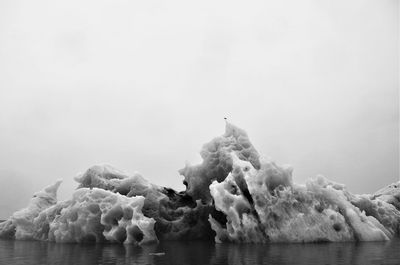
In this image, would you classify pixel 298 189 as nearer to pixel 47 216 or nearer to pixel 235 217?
pixel 235 217

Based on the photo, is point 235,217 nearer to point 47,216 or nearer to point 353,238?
point 353,238

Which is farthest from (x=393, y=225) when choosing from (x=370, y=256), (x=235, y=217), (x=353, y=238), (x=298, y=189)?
(x=370, y=256)

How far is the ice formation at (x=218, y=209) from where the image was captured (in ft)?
87.9

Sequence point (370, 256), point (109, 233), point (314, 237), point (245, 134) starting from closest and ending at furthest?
point (370, 256), point (314, 237), point (109, 233), point (245, 134)

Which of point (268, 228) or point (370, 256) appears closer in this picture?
point (370, 256)

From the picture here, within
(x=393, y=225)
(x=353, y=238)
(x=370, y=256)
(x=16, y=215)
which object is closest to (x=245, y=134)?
(x=353, y=238)

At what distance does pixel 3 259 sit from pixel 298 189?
19.3m

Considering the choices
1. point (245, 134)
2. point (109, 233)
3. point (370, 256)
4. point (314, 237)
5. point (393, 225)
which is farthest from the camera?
point (245, 134)

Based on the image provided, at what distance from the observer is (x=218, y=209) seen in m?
27.3

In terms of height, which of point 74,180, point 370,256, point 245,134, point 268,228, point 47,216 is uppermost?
point 245,134

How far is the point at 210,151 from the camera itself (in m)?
34.0

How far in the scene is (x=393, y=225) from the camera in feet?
106

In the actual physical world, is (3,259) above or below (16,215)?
below

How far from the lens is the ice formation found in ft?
87.9
